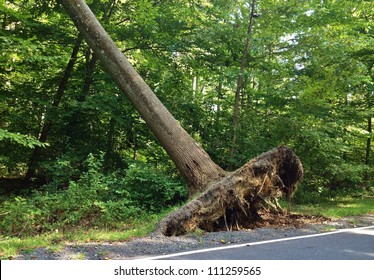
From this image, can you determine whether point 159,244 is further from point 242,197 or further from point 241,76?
point 241,76

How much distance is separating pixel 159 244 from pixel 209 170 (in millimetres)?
3536

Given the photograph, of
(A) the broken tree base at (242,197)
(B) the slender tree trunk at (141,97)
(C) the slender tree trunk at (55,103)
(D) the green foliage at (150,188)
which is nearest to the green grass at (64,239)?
(A) the broken tree base at (242,197)

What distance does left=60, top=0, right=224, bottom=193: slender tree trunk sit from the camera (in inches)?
376

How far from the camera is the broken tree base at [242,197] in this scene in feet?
24.7

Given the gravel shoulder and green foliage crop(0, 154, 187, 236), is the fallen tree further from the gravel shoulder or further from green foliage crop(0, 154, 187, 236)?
green foliage crop(0, 154, 187, 236)

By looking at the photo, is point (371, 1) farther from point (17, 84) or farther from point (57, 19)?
point (17, 84)

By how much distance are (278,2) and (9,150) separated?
12.2m

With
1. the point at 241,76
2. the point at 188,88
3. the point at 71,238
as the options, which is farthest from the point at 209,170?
the point at 188,88

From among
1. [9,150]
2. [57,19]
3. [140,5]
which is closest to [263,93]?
[140,5]

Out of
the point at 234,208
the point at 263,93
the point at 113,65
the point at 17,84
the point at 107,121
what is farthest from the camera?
the point at 107,121

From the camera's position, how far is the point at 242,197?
8484 mm

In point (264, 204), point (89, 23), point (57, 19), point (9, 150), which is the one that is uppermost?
point (57, 19)

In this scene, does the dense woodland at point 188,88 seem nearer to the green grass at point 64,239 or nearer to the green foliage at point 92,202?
the green foliage at point 92,202

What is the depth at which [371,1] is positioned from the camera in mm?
14664
